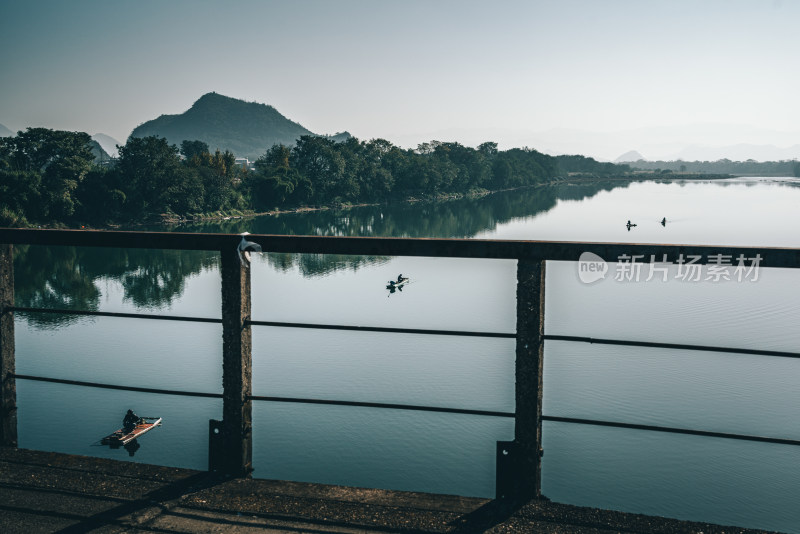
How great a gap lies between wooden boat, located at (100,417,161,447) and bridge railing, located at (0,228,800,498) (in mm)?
17678

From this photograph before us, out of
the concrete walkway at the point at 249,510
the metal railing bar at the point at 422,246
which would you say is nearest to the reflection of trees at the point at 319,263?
the metal railing bar at the point at 422,246

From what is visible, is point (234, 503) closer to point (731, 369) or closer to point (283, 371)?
point (283, 371)

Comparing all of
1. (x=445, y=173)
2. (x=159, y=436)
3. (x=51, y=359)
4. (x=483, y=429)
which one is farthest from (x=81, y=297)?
(x=445, y=173)

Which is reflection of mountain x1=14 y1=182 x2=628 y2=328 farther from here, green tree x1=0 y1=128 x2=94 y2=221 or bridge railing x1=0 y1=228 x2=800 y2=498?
bridge railing x1=0 y1=228 x2=800 y2=498

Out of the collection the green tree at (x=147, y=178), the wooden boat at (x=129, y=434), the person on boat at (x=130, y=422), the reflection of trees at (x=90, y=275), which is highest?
the green tree at (x=147, y=178)

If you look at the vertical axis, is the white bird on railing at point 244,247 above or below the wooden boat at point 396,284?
above

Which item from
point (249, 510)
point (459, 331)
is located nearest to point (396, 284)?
point (249, 510)

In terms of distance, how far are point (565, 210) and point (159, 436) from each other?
8871 cm

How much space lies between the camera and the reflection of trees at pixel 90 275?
134ft

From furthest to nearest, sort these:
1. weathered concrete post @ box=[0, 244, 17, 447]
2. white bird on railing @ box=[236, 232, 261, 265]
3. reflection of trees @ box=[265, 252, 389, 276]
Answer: reflection of trees @ box=[265, 252, 389, 276] → weathered concrete post @ box=[0, 244, 17, 447] → white bird on railing @ box=[236, 232, 261, 265]

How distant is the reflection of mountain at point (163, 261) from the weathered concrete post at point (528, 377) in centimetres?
3633

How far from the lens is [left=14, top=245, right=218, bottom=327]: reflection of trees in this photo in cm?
4093

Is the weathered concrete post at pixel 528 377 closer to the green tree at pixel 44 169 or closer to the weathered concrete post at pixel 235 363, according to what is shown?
the weathered concrete post at pixel 235 363

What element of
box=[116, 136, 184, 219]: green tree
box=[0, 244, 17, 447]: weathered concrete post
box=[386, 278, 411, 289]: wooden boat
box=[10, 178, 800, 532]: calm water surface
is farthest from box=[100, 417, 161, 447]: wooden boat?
box=[116, 136, 184, 219]: green tree
